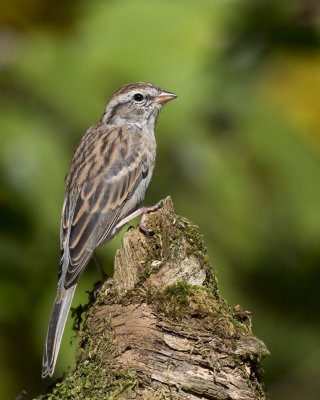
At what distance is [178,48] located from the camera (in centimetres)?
605

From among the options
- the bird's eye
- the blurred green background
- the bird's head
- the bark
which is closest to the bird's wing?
the blurred green background

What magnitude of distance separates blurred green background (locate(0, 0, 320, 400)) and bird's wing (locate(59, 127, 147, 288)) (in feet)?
0.61

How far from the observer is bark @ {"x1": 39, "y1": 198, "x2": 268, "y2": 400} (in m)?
4.18

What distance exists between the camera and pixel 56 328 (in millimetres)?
5484

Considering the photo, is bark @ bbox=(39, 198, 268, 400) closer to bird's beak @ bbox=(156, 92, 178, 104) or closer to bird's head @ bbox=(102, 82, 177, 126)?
bird's beak @ bbox=(156, 92, 178, 104)

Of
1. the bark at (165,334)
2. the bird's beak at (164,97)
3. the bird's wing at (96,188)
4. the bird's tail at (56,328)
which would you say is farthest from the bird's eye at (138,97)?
the bark at (165,334)

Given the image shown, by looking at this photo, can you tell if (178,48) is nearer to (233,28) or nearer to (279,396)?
(233,28)

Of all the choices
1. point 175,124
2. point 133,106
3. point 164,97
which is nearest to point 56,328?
point 175,124

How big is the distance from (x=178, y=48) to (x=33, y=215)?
6.18ft

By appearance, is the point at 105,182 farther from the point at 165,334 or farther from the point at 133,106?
the point at 165,334

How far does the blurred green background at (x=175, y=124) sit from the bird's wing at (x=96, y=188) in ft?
0.61

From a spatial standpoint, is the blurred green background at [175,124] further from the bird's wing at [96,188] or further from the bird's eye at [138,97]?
the bird's eye at [138,97]

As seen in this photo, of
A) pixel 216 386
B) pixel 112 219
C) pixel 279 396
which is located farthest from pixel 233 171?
pixel 279 396

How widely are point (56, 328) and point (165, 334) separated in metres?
1.43
